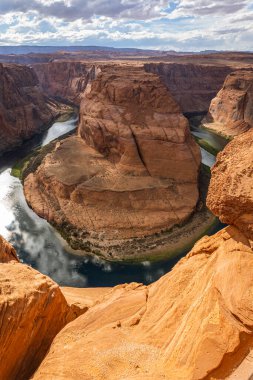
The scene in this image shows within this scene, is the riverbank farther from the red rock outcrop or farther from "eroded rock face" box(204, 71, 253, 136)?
the red rock outcrop

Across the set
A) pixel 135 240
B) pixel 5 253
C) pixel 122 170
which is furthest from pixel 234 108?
pixel 5 253

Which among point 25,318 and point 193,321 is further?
point 25,318

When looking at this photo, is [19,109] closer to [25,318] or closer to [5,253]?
[5,253]

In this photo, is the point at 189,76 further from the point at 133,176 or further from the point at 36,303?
the point at 36,303

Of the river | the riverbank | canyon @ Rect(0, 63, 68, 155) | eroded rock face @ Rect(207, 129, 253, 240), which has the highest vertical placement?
eroded rock face @ Rect(207, 129, 253, 240)

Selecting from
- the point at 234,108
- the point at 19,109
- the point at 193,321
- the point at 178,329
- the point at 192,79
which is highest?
the point at 192,79

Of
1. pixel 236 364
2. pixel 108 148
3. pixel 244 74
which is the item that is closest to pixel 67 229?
pixel 108 148

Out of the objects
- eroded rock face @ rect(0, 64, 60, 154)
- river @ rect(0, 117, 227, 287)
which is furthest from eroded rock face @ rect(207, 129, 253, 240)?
eroded rock face @ rect(0, 64, 60, 154)
